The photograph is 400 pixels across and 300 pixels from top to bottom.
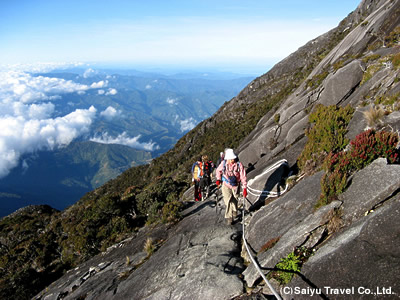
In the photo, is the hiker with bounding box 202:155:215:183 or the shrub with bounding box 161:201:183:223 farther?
the hiker with bounding box 202:155:215:183

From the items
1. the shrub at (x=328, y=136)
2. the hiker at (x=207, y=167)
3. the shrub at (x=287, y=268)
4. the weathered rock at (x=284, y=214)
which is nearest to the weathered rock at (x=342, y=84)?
the shrub at (x=328, y=136)

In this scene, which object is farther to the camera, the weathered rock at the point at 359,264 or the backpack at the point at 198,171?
the backpack at the point at 198,171

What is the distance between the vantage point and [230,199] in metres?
10.1

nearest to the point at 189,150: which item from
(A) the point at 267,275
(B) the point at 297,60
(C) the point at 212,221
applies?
(B) the point at 297,60

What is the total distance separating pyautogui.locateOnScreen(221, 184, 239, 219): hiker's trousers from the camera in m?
10.0

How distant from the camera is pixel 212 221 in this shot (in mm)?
11211

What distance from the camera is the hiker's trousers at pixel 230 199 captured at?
1004cm

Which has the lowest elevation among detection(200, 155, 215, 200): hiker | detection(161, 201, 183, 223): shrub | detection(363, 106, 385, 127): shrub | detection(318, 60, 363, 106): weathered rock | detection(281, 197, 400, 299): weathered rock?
detection(161, 201, 183, 223): shrub

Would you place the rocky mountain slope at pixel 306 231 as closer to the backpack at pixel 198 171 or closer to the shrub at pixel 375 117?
the shrub at pixel 375 117

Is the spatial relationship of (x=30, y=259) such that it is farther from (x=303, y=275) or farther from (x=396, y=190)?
(x=396, y=190)

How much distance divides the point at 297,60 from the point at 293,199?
9077 centimetres

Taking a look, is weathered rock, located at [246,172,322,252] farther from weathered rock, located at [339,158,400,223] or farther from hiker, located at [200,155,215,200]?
hiker, located at [200,155,215,200]

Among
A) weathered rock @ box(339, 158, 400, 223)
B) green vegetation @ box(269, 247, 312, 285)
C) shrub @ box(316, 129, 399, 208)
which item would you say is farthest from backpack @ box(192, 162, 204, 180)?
weathered rock @ box(339, 158, 400, 223)

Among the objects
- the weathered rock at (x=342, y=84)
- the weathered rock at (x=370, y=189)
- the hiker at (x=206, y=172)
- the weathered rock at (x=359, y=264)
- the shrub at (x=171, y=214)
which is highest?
the weathered rock at (x=342, y=84)
